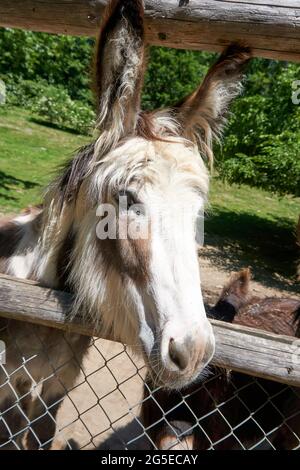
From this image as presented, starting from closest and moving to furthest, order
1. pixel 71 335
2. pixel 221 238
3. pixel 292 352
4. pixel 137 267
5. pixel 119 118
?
pixel 292 352 < pixel 137 267 < pixel 119 118 < pixel 71 335 < pixel 221 238

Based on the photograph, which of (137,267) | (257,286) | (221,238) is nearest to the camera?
(137,267)

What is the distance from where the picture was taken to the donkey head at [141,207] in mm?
1796

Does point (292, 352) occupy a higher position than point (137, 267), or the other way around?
point (137, 267)

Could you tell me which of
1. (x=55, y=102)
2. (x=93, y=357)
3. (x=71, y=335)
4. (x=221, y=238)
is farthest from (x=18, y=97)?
(x=71, y=335)

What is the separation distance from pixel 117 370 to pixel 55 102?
561 inches

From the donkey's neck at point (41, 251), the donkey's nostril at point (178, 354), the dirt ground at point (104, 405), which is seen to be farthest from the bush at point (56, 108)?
the donkey's nostril at point (178, 354)

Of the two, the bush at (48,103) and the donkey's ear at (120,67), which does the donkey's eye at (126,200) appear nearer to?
the donkey's ear at (120,67)

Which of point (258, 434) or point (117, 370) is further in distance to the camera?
point (117, 370)

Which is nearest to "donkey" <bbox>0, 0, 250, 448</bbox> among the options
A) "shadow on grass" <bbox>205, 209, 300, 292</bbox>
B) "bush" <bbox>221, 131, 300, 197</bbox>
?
"bush" <bbox>221, 131, 300, 197</bbox>

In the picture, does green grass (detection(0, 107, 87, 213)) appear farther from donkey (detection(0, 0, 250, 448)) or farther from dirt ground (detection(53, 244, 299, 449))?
donkey (detection(0, 0, 250, 448))

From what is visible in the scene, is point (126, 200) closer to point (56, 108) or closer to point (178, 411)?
point (178, 411)

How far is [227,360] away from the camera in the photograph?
1.75m

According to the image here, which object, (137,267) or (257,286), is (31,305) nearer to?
(137,267)

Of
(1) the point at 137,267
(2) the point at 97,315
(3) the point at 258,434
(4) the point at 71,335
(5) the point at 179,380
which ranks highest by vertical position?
(1) the point at 137,267
